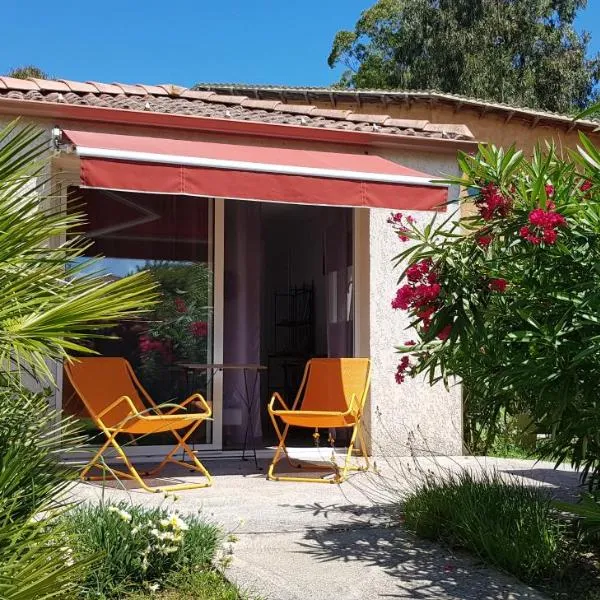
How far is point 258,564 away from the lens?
4996mm

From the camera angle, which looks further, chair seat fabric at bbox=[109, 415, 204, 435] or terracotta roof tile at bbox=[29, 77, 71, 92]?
terracotta roof tile at bbox=[29, 77, 71, 92]

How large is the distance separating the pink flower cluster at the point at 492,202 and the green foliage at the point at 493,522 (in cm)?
188

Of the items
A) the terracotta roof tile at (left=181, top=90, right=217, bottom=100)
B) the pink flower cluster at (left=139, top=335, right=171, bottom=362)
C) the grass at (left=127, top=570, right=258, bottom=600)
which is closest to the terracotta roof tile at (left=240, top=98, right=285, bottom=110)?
the terracotta roof tile at (left=181, top=90, right=217, bottom=100)

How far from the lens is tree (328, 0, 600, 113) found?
33.6m

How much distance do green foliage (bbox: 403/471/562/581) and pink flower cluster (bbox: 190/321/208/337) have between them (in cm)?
441

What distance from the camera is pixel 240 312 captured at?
10.2 metres

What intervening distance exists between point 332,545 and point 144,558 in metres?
1.45

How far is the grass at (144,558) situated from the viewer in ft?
14.4

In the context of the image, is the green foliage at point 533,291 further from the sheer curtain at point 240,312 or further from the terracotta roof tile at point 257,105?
the terracotta roof tile at point 257,105

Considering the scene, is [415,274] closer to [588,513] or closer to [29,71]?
[588,513]

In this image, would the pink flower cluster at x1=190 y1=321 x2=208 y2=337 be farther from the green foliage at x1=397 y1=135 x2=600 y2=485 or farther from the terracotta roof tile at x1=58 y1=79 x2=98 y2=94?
the green foliage at x1=397 y1=135 x2=600 y2=485

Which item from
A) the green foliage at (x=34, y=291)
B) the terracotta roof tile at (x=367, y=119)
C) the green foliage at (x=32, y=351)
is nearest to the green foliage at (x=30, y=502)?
the green foliage at (x=32, y=351)

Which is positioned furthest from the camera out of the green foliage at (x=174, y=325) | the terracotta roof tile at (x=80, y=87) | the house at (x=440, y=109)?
the house at (x=440, y=109)

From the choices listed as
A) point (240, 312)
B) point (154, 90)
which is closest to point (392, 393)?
point (240, 312)
